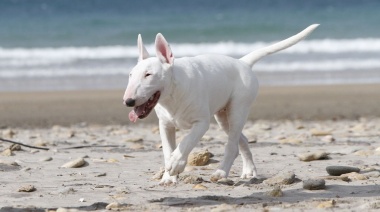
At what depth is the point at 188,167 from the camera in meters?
6.98

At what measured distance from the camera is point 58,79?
17.4 m

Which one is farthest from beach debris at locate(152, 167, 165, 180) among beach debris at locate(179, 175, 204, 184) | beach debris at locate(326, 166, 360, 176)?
beach debris at locate(326, 166, 360, 176)

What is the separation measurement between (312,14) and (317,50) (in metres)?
16.9

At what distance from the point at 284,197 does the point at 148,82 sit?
111 centimetres

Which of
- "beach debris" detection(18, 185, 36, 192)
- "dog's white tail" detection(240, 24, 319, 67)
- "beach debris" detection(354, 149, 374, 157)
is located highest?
"dog's white tail" detection(240, 24, 319, 67)

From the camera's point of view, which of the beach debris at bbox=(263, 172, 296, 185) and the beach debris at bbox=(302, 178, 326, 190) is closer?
the beach debris at bbox=(302, 178, 326, 190)

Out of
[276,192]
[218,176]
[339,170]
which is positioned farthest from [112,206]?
[339,170]

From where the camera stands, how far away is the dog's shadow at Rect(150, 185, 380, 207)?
17.6 ft

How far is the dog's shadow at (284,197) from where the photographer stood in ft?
17.6

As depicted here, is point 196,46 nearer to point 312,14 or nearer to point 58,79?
point 58,79

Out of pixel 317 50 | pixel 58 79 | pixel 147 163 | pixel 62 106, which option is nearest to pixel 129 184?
pixel 147 163

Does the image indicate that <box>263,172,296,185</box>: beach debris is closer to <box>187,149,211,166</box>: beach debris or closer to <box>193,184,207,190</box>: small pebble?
<box>193,184,207,190</box>: small pebble

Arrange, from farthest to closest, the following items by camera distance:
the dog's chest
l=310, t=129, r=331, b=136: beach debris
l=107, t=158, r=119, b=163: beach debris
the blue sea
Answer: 1. the blue sea
2. l=310, t=129, r=331, b=136: beach debris
3. l=107, t=158, r=119, b=163: beach debris
4. the dog's chest

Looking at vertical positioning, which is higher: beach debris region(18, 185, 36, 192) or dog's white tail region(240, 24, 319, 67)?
dog's white tail region(240, 24, 319, 67)
